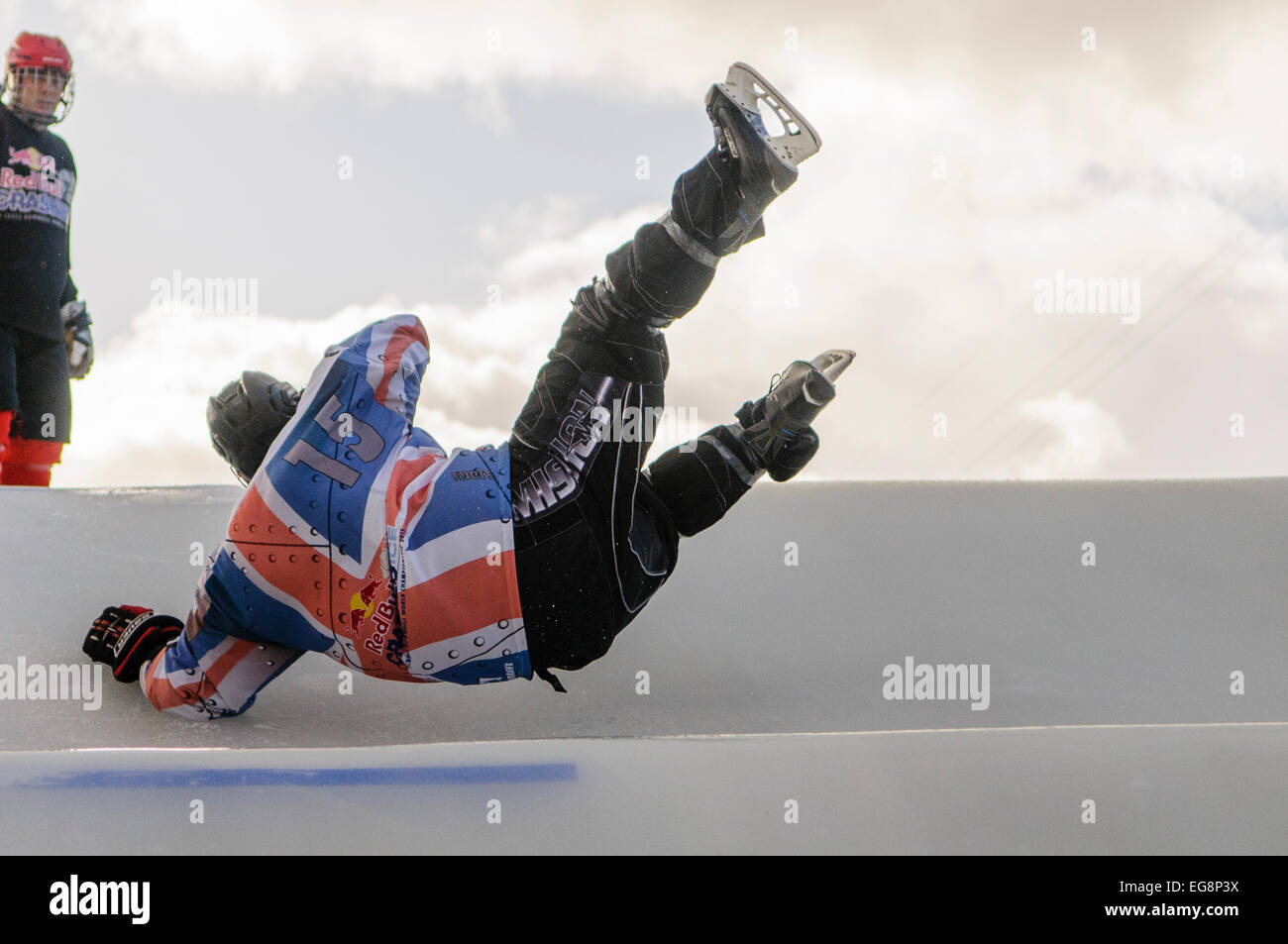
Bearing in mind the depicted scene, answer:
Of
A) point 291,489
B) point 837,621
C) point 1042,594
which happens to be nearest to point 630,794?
point 291,489

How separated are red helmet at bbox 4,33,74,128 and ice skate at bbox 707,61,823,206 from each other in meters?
2.88

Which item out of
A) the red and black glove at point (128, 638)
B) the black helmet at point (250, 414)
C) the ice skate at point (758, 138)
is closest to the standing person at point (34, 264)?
the red and black glove at point (128, 638)

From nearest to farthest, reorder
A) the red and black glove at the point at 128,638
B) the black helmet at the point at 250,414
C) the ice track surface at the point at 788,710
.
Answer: the ice track surface at the point at 788,710
the black helmet at the point at 250,414
the red and black glove at the point at 128,638

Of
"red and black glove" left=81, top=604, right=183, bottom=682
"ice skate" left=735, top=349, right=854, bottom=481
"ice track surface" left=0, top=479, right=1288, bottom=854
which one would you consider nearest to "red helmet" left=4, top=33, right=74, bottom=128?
"ice track surface" left=0, top=479, right=1288, bottom=854

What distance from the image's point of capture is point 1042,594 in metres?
2.29

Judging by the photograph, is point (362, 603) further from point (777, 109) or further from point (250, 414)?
point (777, 109)

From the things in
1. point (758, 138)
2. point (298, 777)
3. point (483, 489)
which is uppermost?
point (758, 138)

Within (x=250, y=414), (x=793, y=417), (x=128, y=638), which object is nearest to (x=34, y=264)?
(x=128, y=638)

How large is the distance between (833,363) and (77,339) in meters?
2.76

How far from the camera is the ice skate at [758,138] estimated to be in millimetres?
1356

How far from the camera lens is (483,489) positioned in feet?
4.76

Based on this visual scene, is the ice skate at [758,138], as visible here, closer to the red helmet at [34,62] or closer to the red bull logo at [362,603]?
the red bull logo at [362,603]

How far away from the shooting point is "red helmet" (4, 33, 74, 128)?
334 cm

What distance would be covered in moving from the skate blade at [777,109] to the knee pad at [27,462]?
2.76 metres
